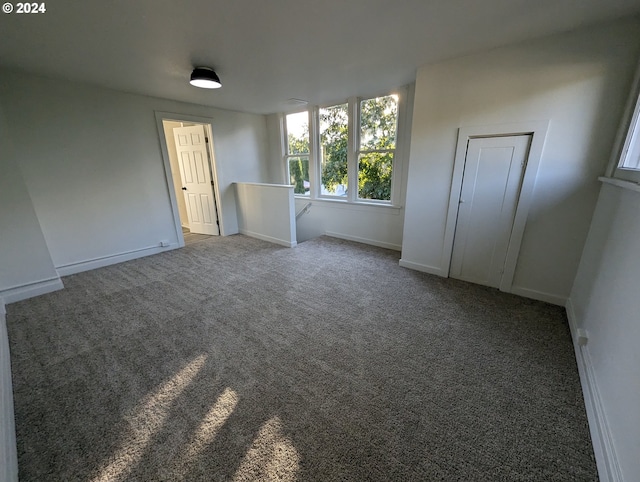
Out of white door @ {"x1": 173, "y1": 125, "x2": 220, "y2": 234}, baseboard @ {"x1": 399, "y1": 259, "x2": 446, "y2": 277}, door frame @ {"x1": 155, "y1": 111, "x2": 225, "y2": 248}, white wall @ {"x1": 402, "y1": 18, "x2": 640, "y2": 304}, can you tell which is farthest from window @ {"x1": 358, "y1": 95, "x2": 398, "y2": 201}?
white door @ {"x1": 173, "y1": 125, "x2": 220, "y2": 234}

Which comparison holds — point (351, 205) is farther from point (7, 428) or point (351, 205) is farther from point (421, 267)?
point (7, 428)

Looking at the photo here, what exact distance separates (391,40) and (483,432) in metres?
2.95

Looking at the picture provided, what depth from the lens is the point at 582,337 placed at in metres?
1.78

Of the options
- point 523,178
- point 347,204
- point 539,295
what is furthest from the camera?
point 347,204

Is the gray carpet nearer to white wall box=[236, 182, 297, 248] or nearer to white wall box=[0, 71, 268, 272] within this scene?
white wall box=[0, 71, 268, 272]

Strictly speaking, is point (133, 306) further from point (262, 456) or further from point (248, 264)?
point (262, 456)

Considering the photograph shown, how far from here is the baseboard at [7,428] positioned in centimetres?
106

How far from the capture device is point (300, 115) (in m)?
4.95

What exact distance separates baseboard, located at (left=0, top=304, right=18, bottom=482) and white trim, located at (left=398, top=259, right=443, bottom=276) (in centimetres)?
350

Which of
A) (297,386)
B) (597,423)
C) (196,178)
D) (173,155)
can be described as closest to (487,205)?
(597,423)

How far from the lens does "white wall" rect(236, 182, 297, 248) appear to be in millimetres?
4188

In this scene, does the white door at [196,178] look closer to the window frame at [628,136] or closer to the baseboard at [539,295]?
the baseboard at [539,295]

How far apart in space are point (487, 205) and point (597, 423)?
1.98 meters

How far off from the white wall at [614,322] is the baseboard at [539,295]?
0.36m
